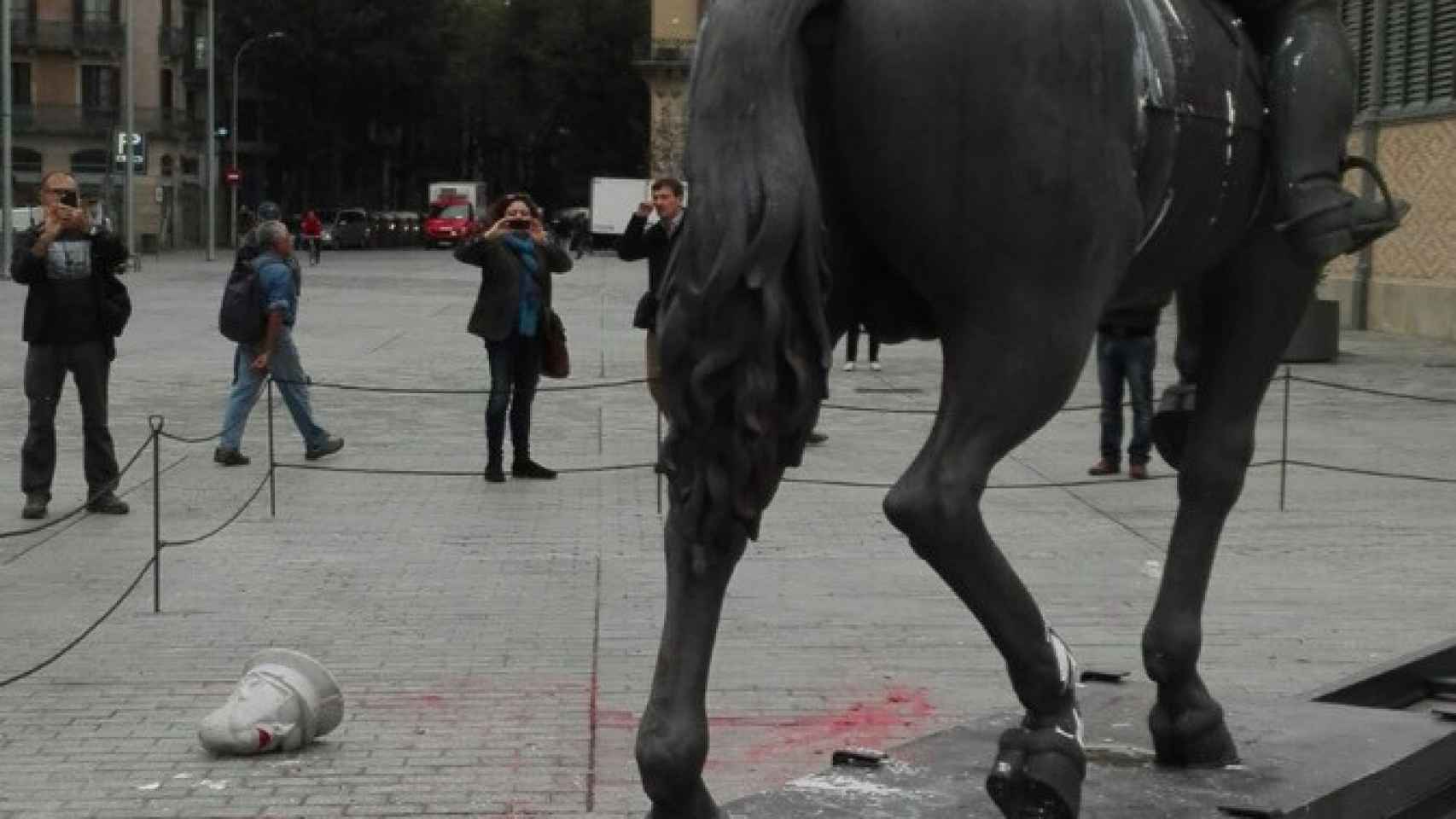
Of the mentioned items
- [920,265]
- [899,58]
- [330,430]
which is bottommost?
[330,430]

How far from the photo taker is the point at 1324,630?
1014 centimetres

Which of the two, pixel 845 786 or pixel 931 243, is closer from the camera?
pixel 931 243

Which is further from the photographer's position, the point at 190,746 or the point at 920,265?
the point at 190,746

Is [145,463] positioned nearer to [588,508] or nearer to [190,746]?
[588,508]

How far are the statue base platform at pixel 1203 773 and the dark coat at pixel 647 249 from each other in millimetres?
8535

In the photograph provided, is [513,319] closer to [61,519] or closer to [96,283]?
[96,283]

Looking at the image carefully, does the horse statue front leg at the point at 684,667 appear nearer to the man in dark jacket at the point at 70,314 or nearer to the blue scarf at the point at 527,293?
the man in dark jacket at the point at 70,314

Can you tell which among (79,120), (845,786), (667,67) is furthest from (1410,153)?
(79,120)

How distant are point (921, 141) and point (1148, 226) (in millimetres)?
796

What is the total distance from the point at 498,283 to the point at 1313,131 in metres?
12.2

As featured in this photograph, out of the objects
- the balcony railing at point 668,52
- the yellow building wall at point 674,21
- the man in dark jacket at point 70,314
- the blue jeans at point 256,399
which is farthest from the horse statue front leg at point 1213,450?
the yellow building wall at point 674,21

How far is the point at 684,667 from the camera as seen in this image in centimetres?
420

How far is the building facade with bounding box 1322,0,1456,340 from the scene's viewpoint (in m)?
31.9

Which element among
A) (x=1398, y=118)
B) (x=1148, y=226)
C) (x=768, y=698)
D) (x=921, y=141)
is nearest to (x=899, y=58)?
(x=921, y=141)
